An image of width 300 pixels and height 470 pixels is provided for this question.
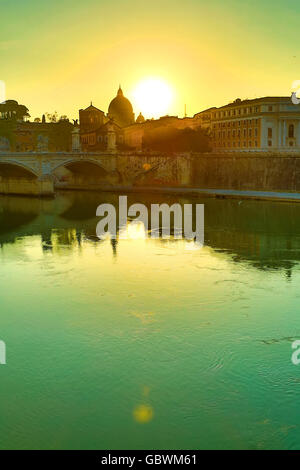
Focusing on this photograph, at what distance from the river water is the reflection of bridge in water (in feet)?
0.93

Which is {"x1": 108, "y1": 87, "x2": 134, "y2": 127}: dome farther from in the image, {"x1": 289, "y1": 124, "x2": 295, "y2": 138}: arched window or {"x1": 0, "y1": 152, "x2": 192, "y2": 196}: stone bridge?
{"x1": 0, "y1": 152, "x2": 192, "y2": 196}: stone bridge

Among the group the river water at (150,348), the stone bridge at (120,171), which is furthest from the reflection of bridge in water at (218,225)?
the stone bridge at (120,171)

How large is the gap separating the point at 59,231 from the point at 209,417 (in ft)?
55.1

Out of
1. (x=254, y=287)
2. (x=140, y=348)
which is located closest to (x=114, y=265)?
(x=254, y=287)

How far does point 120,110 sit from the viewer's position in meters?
78.0

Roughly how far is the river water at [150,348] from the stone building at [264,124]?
37.7m

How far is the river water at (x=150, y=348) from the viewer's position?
6738 mm

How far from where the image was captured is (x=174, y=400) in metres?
7.34

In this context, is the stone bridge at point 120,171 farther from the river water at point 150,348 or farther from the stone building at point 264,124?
the river water at point 150,348

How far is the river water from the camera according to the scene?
6.74 m

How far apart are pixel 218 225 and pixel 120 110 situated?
2278 inches

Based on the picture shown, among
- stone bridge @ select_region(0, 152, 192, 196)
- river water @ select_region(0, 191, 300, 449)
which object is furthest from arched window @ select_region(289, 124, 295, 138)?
river water @ select_region(0, 191, 300, 449)

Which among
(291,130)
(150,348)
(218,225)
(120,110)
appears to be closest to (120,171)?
(291,130)

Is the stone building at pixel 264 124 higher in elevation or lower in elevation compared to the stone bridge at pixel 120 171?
higher
